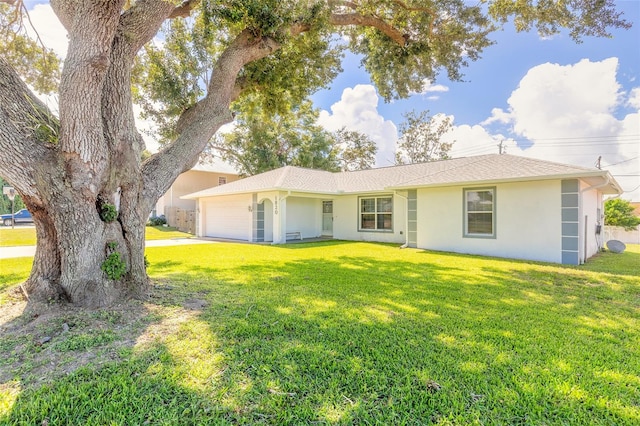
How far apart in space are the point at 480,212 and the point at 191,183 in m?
21.9

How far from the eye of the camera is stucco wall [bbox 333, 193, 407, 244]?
13.5 m

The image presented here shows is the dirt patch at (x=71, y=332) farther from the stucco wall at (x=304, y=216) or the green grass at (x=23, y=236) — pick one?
the green grass at (x=23, y=236)

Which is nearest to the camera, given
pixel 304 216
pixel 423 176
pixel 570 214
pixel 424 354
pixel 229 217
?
pixel 424 354

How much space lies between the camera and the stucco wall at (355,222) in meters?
13.5

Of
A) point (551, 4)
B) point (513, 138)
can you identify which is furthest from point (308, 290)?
point (513, 138)

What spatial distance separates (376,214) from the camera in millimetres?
14375

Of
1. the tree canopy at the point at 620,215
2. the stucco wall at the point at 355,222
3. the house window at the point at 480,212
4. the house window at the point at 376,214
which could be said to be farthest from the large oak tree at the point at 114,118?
the tree canopy at the point at 620,215

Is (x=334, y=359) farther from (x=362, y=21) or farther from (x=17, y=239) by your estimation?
(x=17, y=239)

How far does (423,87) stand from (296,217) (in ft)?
27.9

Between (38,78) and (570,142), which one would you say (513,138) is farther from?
(38,78)

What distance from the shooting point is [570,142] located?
2505 cm

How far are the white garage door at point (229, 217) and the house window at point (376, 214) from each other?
5551mm

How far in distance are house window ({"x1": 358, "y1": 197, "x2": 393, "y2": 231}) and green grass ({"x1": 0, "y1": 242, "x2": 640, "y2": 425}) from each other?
28.6ft

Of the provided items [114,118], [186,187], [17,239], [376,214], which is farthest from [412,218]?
[186,187]
